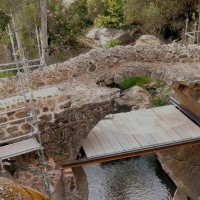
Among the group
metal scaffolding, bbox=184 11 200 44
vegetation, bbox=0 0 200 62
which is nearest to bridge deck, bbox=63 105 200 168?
metal scaffolding, bbox=184 11 200 44

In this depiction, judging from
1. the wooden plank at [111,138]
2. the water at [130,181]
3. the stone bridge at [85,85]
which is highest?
the stone bridge at [85,85]

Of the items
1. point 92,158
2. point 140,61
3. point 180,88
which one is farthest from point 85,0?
point 92,158

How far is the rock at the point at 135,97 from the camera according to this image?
1305cm

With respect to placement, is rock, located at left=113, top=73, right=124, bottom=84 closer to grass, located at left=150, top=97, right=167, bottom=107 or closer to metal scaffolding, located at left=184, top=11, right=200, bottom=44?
grass, located at left=150, top=97, right=167, bottom=107

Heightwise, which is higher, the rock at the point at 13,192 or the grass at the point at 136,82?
the rock at the point at 13,192

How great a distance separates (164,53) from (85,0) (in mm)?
11295

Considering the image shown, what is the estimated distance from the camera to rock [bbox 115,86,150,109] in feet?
42.8

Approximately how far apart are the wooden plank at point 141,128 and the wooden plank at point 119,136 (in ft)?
1.37

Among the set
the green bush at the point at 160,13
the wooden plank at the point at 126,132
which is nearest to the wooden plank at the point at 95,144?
the wooden plank at the point at 126,132

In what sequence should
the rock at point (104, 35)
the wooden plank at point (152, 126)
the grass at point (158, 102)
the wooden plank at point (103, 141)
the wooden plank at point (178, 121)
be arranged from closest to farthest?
the wooden plank at point (103, 141) < the wooden plank at point (152, 126) < the wooden plank at point (178, 121) < the grass at point (158, 102) < the rock at point (104, 35)

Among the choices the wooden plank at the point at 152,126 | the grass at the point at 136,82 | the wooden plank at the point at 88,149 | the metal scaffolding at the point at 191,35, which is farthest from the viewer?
the grass at the point at 136,82

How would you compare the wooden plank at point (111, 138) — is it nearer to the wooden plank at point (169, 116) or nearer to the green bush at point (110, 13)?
the wooden plank at point (169, 116)

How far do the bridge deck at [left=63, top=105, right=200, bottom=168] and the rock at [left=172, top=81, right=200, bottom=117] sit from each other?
36 centimetres

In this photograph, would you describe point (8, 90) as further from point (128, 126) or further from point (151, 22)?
point (151, 22)
